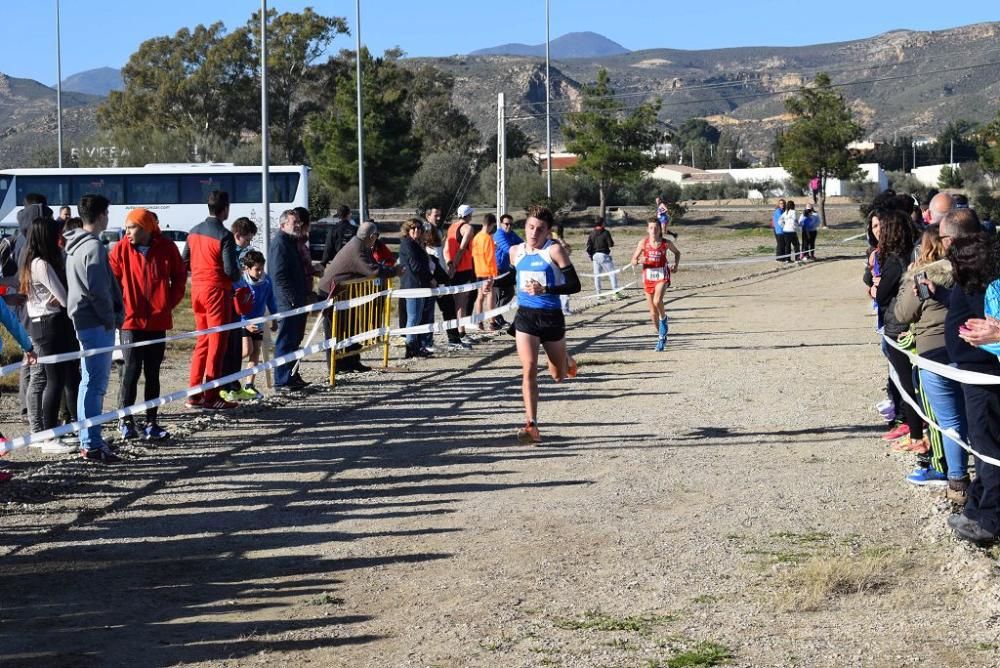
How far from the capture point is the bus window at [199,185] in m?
45.5

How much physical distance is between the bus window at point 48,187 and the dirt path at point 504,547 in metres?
35.4

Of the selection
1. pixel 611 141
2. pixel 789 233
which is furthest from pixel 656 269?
pixel 611 141

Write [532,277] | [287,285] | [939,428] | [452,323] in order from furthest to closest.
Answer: [452,323] → [287,285] → [532,277] → [939,428]

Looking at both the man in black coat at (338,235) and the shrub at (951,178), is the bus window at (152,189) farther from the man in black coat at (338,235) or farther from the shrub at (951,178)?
the shrub at (951,178)

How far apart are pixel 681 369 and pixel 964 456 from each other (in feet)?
23.2

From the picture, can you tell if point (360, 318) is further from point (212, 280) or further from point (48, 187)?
point (48, 187)

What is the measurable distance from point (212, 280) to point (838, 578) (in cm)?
721

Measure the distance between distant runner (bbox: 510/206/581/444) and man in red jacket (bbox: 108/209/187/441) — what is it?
2.73 m

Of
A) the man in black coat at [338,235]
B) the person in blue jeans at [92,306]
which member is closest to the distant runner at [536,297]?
the person in blue jeans at [92,306]

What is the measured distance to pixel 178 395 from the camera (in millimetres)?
11375

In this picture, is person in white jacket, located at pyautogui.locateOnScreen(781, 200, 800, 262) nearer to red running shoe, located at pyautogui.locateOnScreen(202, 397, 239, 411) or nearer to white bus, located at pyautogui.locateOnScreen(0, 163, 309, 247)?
white bus, located at pyautogui.locateOnScreen(0, 163, 309, 247)

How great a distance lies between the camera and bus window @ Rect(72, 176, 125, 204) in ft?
150

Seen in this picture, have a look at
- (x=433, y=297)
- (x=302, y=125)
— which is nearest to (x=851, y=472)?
(x=433, y=297)

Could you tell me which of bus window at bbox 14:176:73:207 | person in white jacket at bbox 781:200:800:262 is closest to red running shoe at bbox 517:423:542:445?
person in white jacket at bbox 781:200:800:262
